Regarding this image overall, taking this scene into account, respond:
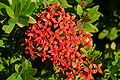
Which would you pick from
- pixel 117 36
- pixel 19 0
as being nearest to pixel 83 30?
pixel 19 0

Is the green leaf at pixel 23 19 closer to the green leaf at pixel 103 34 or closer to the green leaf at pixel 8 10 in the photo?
the green leaf at pixel 8 10

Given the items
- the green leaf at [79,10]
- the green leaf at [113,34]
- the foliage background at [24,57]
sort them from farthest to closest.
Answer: the green leaf at [113,34], the green leaf at [79,10], the foliage background at [24,57]

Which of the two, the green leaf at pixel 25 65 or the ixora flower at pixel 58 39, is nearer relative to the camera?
the ixora flower at pixel 58 39

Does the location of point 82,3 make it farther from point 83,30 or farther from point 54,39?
point 54,39

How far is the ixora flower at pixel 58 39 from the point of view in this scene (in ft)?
5.91

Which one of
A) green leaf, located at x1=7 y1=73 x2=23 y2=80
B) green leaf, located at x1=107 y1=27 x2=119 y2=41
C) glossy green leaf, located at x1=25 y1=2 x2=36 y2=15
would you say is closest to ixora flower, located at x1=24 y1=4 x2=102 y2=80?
glossy green leaf, located at x1=25 y1=2 x2=36 y2=15

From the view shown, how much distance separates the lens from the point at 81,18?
2.07 meters

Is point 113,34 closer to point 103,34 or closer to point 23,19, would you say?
point 103,34

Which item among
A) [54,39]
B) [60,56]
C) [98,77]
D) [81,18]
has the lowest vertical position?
[98,77]

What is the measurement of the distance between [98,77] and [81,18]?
90 centimetres

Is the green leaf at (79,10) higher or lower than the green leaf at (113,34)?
higher

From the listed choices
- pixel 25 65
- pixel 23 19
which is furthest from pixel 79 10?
pixel 25 65

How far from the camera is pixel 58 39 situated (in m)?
1.79

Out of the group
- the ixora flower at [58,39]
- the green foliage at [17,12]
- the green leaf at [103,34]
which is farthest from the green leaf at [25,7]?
the green leaf at [103,34]
